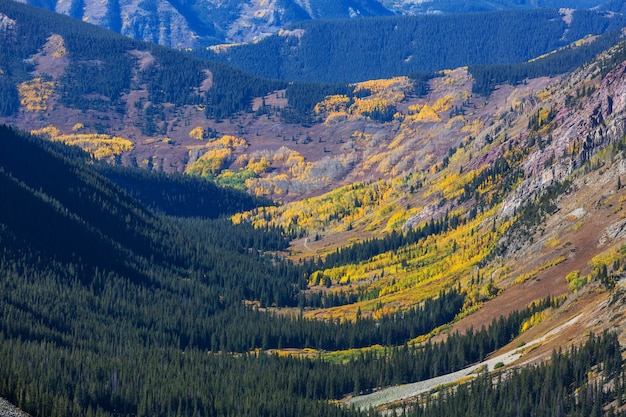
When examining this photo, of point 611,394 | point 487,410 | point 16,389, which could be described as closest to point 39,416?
point 16,389

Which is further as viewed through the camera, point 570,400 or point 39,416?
Result: point 570,400

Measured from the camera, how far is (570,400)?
635 ft

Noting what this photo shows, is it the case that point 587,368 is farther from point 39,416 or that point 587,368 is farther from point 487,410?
point 39,416

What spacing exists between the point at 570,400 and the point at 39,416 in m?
73.6

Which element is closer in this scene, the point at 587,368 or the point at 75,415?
the point at 75,415

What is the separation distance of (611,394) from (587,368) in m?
11.9

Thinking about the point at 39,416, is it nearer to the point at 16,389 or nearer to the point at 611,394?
the point at 16,389

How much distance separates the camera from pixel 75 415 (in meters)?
187

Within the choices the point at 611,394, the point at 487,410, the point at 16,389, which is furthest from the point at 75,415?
the point at 611,394

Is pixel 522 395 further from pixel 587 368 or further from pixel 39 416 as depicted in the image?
pixel 39 416

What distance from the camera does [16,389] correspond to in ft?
605

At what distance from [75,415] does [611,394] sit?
241 ft

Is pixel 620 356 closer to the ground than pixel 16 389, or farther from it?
farther from it

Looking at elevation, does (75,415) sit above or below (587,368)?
below
